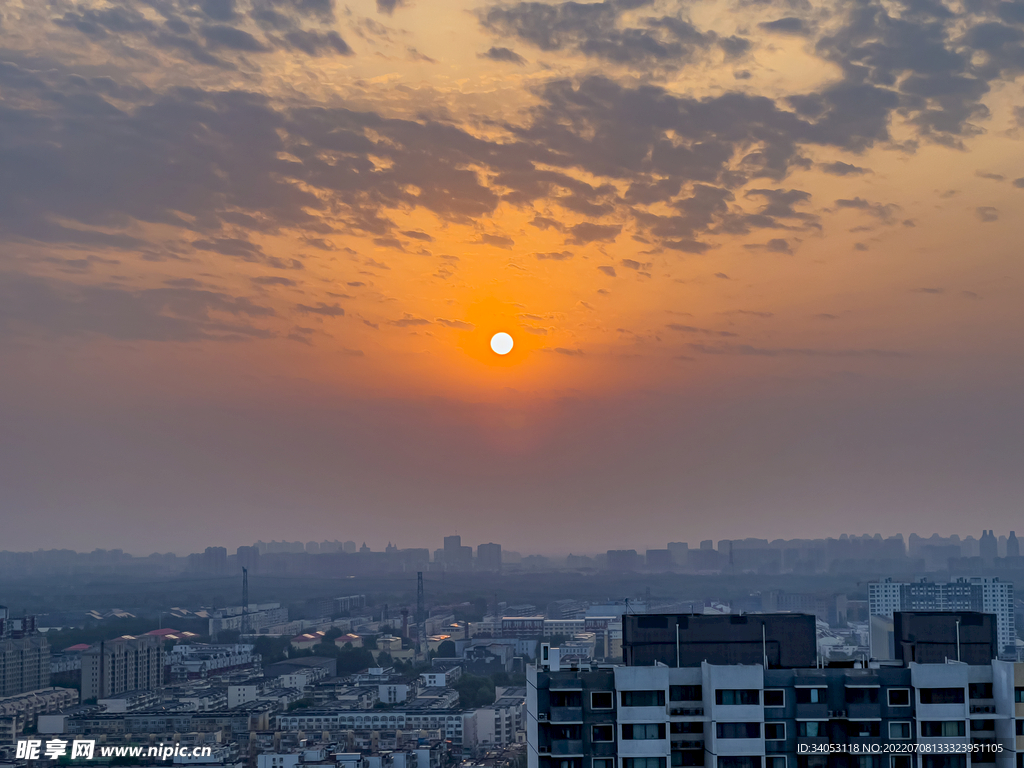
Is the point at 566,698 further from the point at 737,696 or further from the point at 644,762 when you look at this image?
the point at 737,696

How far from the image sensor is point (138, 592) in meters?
89.7

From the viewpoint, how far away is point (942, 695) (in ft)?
23.7

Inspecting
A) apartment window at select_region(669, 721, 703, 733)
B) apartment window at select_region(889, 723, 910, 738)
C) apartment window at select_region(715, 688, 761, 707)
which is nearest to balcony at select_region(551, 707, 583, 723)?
apartment window at select_region(669, 721, 703, 733)

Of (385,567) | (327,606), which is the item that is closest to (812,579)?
(327,606)

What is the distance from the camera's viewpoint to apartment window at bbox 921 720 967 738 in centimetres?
718

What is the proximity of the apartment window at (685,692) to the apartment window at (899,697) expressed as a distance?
1.34 m

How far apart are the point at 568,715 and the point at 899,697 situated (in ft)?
7.68

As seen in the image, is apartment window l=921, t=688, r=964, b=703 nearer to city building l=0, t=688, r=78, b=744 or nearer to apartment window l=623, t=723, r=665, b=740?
apartment window l=623, t=723, r=665, b=740

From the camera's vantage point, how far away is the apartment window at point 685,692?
7.29 m

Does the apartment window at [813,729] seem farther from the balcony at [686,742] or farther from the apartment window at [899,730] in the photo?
the balcony at [686,742]

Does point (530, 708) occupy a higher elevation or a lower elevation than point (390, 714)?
higher

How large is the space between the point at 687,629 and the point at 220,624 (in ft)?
210

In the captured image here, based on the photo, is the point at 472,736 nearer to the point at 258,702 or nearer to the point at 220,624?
the point at 258,702

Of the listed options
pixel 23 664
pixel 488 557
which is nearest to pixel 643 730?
pixel 23 664
